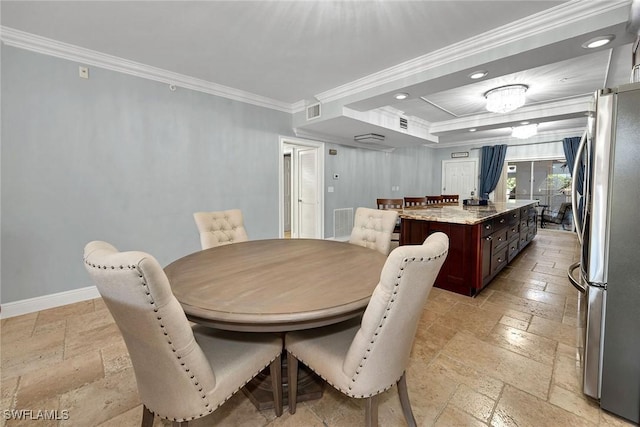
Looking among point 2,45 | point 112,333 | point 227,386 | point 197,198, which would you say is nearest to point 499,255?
point 227,386

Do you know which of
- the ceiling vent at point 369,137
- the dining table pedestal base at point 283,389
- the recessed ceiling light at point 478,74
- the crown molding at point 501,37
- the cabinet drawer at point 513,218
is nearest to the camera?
the dining table pedestal base at point 283,389

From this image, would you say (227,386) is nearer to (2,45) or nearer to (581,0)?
(581,0)

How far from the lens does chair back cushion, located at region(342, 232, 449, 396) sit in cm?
96

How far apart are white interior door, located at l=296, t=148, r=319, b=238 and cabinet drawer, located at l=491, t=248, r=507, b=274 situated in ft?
9.79

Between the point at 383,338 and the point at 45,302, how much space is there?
3361mm

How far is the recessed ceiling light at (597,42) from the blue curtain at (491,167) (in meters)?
5.64

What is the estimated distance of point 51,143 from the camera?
261 centimetres

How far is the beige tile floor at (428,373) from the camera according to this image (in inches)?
56.6

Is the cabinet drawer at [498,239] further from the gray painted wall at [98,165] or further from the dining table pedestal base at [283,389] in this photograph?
the gray painted wall at [98,165]

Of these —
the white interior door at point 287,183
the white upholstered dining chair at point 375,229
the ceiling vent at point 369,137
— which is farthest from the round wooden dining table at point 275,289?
the white interior door at point 287,183

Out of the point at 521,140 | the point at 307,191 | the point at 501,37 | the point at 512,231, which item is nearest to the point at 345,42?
the point at 501,37

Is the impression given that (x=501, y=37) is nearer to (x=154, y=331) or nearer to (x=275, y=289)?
(x=275, y=289)

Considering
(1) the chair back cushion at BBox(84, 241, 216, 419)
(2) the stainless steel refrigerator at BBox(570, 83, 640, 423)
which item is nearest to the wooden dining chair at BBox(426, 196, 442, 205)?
(2) the stainless steel refrigerator at BBox(570, 83, 640, 423)

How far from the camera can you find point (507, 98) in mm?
3461
